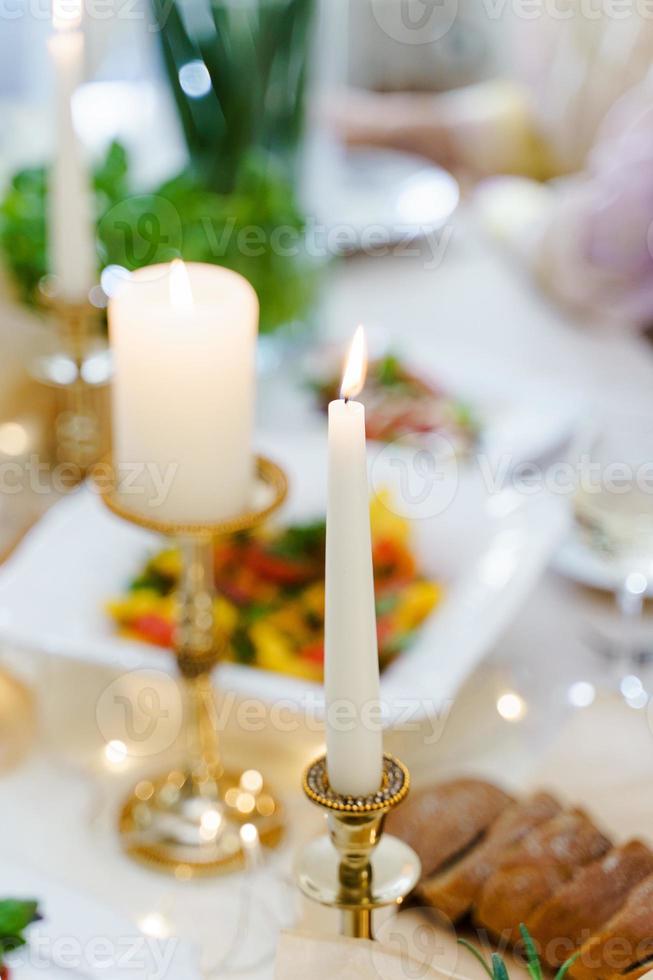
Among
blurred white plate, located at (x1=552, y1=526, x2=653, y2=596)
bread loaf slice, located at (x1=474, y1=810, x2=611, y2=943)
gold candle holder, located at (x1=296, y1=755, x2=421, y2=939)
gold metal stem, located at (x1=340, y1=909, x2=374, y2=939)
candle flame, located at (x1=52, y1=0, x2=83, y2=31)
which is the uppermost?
candle flame, located at (x1=52, y1=0, x2=83, y2=31)

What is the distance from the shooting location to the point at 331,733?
57 centimetres

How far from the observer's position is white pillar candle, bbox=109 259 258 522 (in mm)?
709

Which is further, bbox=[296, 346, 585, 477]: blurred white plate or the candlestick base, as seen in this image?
bbox=[296, 346, 585, 477]: blurred white plate

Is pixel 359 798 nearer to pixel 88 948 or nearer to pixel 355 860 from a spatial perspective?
pixel 355 860

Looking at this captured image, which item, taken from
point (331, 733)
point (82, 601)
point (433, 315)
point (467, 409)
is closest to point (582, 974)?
point (331, 733)

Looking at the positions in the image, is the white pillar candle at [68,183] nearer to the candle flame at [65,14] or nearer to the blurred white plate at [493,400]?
the candle flame at [65,14]

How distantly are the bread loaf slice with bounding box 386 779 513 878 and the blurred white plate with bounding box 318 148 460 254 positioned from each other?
964mm

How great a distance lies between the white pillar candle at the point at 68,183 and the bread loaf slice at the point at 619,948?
25.7 inches

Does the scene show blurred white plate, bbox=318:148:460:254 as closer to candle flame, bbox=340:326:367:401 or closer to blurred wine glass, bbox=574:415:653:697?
blurred wine glass, bbox=574:415:653:697

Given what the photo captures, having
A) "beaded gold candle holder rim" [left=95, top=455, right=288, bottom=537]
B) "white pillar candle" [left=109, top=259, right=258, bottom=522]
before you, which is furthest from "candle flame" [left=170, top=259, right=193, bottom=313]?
"beaded gold candle holder rim" [left=95, top=455, right=288, bottom=537]

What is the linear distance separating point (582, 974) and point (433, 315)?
3.42ft

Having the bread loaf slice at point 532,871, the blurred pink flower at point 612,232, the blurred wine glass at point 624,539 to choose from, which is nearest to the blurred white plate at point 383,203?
the blurred pink flower at point 612,232

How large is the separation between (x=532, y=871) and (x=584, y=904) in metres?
0.03

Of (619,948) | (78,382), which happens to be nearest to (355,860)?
(619,948)
